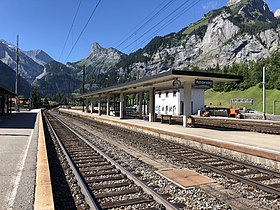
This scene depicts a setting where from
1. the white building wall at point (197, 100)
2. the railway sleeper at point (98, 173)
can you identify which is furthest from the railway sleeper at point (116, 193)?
the white building wall at point (197, 100)

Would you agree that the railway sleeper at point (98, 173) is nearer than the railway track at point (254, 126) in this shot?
Yes

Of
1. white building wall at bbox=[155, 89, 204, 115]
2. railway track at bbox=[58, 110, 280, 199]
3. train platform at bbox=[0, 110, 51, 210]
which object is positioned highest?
white building wall at bbox=[155, 89, 204, 115]

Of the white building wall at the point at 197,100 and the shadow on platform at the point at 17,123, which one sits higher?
the white building wall at the point at 197,100

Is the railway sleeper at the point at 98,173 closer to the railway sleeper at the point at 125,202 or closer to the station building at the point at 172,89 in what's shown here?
the railway sleeper at the point at 125,202

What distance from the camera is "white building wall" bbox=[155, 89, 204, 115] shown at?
4712 centimetres

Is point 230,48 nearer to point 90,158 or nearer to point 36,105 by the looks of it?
point 36,105

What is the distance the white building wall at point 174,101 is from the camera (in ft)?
155

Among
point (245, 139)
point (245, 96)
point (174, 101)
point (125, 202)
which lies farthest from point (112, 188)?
point (245, 96)

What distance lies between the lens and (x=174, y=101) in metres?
48.1

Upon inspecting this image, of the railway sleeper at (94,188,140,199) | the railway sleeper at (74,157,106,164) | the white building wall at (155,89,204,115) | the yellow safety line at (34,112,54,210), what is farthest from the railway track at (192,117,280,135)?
the white building wall at (155,89,204,115)

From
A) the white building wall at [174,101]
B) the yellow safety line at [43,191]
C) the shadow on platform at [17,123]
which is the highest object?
the white building wall at [174,101]

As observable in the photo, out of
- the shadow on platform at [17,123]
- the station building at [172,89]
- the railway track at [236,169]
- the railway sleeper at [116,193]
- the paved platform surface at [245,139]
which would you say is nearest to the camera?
the railway sleeper at [116,193]

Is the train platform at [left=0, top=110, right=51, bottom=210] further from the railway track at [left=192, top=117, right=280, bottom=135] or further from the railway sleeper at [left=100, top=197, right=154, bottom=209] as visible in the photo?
the railway track at [left=192, top=117, right=280, bottom=135]

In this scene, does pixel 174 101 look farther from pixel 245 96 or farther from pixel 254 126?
pixel 245 96
